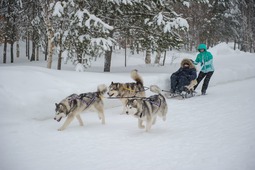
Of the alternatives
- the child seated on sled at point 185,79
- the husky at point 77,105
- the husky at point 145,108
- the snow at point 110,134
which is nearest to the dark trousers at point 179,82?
the child seated on sled at point 185,79

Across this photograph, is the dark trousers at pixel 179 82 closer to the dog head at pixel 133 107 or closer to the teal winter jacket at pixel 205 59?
the teal winter jacket at pixel 205 59

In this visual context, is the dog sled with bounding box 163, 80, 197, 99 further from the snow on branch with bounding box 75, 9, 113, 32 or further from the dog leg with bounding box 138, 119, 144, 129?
the dog leg with bounding box 138, 119, 144, 129

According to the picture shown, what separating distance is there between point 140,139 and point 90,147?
44.0 inches

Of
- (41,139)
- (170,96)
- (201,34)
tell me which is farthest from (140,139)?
(201,34)

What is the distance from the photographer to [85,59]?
12250 millimetres

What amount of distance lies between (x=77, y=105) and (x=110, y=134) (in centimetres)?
117

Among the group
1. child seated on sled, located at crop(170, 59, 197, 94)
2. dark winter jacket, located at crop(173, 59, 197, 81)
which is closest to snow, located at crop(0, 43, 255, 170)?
child seated on sled, located at crop(170, 59, 197, 94)

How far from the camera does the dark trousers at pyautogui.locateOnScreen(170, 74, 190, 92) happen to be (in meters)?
10.0

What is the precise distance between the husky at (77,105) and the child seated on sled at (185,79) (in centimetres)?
394

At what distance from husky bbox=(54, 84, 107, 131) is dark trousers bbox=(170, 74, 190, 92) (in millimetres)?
3913

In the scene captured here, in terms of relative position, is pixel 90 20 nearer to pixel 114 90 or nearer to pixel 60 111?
pixel 114 90

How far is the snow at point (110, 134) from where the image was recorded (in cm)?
455

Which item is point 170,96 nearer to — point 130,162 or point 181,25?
point 181,25

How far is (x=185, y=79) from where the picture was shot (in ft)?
32.8
